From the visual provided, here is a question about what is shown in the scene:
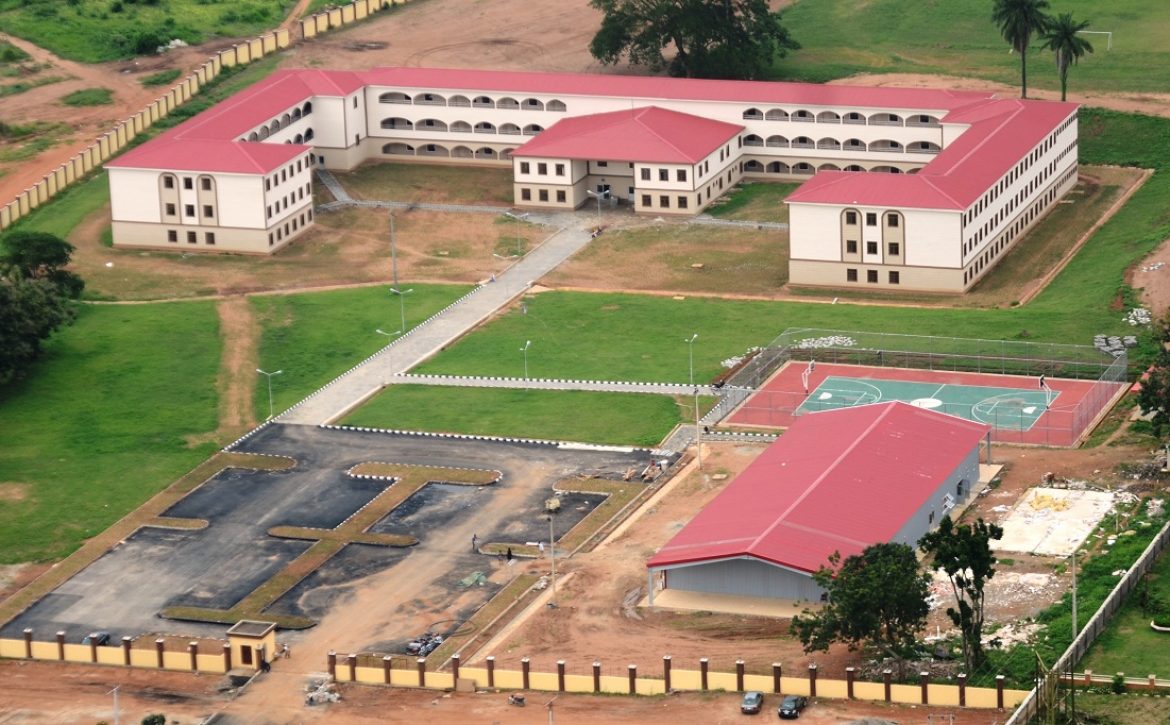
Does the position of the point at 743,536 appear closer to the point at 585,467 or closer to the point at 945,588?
the point at 945,588

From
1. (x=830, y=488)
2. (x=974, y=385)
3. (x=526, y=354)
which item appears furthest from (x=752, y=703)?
(x=526, y=354)

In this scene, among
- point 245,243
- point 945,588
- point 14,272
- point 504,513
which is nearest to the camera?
point 945,588

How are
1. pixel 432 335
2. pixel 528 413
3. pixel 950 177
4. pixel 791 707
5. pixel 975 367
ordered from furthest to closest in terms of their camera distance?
1. pixel 950 177
2. pixel 432 335
3. pixel 975 367
4. pixel 528 413
5. pixel 791 707

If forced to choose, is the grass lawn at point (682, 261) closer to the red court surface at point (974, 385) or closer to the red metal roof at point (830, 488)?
the red court surface at point (974, 385)

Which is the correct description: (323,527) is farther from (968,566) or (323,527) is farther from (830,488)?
(968,566)

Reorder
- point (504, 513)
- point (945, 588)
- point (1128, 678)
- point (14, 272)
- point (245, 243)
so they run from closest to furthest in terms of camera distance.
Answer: point (1128, 678) → point (945, 588) → point (504, 513) → point (14, 272) → point (245, 243)

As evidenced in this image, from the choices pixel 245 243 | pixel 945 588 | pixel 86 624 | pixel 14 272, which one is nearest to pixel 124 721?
pixel 86 624
